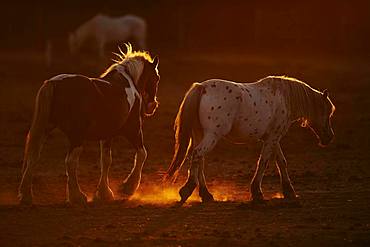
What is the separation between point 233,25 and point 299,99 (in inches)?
1021

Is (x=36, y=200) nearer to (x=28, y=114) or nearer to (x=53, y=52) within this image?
(x=28, y=114)

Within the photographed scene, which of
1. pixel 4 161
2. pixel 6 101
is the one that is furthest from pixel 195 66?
pixel 4 161

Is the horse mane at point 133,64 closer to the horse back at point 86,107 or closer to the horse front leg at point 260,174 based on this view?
the horse back at point 86,107

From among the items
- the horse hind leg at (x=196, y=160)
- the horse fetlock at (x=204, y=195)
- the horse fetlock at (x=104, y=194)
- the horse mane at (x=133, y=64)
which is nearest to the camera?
the horse hind leg at (x=196, y=160)

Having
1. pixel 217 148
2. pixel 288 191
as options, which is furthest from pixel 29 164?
pixel 217 148

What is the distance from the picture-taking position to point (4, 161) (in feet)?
42.8

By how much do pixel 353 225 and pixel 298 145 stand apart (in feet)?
20.8

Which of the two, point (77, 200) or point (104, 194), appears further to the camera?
point (104, 194)

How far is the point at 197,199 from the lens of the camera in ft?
33.7

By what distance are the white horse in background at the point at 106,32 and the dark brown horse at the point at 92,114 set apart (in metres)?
20.4

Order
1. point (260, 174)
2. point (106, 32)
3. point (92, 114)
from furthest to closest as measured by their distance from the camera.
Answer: point (106, 32) → point (260, 174) → point (92, 114)

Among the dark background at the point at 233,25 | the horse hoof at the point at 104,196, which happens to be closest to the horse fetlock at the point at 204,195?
the horse hoof at the point at 104,196

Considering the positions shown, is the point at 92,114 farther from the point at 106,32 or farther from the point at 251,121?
the point at 106,32

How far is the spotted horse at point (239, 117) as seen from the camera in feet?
32.2
